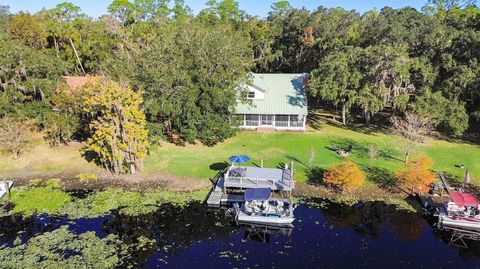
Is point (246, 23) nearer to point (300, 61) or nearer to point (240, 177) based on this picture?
point (300, 61)

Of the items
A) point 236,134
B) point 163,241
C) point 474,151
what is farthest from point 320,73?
point 163,241

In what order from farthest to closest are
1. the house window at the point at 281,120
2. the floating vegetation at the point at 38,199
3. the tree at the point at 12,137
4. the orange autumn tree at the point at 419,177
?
the house window at the point at 281,120
the tree at the point at 12,137
the orange autumn tree at the point at 419,177
the floating vegetation at the point at 38,199

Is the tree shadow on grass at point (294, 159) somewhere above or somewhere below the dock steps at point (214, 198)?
above

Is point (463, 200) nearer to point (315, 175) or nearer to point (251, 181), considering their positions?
point (315, 175)

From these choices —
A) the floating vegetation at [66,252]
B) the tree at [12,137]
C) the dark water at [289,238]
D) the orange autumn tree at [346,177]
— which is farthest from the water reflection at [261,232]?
the tree at [12,137]

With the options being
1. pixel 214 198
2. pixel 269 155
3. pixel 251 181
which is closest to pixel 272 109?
pixel 269 155

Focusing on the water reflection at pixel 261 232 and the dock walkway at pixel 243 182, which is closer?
the water reflection at pixel 261 232

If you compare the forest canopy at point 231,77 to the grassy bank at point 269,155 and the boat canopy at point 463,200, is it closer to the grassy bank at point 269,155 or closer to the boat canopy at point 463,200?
the grassy bank at point 269,155
